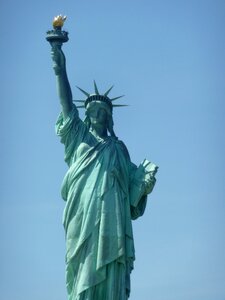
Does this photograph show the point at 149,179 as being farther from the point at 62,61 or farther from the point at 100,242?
the point at 62,61

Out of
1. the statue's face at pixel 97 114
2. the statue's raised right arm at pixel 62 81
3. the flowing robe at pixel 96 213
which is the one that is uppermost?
the statue's raised right arm at pixel 62 81

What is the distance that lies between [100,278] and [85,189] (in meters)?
2.05

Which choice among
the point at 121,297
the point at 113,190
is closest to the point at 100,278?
the point at 121,297

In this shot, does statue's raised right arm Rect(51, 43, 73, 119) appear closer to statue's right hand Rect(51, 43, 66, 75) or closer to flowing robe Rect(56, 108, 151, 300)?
statue's right hand Rect(51, 43, 66, 75)

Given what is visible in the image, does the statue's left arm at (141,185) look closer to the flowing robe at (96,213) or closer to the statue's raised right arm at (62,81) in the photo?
the flowing robe at (96,213)

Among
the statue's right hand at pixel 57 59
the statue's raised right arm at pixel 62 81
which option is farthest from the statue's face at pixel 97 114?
the statue's right hand at pixel 57 59

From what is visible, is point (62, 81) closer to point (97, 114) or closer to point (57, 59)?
point (57, 59)

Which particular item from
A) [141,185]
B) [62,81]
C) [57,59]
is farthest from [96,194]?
[57,59]

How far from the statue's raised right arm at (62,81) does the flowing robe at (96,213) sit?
204mm

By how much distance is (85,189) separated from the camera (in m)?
23.0

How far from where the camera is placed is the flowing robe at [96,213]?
22203mm

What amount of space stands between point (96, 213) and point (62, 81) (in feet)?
10.4

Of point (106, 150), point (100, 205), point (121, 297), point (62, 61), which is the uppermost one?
point (62, 61)

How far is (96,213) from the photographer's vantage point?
74.4 ft
